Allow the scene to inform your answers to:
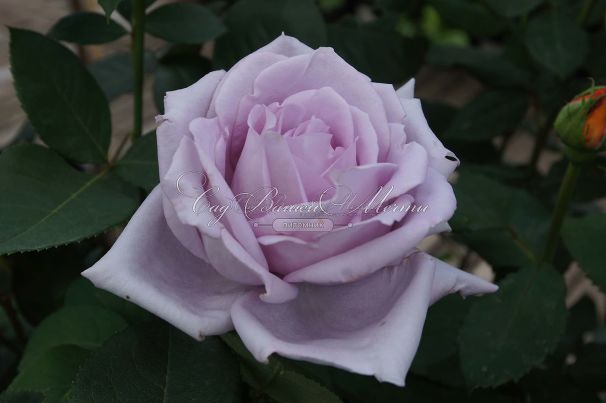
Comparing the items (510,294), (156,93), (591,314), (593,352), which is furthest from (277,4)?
(591,314)

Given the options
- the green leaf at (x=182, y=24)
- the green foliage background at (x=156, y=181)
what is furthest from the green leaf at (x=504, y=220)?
the green leaf at (x=182, y=24)

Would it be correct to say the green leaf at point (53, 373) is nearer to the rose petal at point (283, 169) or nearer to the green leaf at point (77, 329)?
the green leaf at point (77, 329)

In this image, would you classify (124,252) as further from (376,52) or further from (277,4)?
(376,52)

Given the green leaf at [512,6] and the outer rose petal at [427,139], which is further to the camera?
the green leaf at [512,6]

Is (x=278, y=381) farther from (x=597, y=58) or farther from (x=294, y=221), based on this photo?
(x=597, y=58)

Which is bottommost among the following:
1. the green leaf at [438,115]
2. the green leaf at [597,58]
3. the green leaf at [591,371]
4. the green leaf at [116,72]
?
the green leaf at [591,371]

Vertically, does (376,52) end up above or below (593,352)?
above

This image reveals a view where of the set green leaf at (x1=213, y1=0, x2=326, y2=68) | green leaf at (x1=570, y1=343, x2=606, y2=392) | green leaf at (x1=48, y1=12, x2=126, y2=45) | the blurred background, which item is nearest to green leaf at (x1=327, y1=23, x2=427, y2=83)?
the blurred background
